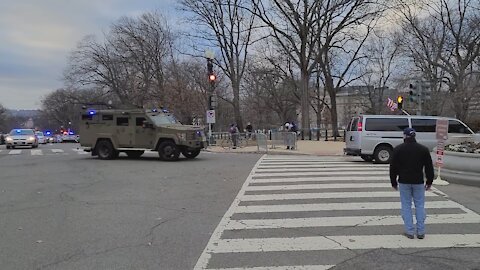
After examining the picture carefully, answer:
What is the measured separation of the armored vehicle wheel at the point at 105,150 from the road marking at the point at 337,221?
14.8 metres

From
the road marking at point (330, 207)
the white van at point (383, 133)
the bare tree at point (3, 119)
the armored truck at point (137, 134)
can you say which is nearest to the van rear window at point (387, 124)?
the white van at point (383, 133)

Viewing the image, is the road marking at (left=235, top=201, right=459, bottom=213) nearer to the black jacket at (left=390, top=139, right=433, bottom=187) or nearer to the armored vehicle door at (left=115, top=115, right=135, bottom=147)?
the black jacket at (left=390, top=139, right=433, bottom=187)

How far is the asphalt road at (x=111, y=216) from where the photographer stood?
631 cm

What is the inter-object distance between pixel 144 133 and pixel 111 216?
12.5m

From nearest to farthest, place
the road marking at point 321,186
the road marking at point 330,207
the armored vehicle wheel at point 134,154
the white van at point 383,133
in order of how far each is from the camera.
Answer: the road marking at point 330,207, the road marking at point 321,186, the white van at point 383,133, the armored vehicle wheel at point 134,154

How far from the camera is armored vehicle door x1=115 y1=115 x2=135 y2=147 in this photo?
21656 mm

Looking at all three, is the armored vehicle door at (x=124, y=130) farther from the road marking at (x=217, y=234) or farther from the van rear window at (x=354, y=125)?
the road marking at (x=217, y=234)

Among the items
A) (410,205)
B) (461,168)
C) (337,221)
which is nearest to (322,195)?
(337,221)

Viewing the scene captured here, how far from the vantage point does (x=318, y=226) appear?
805 centimetres

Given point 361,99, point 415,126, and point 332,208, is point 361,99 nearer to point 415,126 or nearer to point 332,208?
point 415,126

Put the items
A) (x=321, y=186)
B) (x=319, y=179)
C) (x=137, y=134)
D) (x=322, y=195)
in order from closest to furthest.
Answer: (x=322, y=195), (x=321, y=186), (x=319, y=179), (x=137, y=134)

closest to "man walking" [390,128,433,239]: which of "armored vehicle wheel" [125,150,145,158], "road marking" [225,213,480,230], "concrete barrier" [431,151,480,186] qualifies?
"road marking" [225,213,480,230]

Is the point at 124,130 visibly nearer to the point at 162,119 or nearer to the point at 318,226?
the point at 162,119

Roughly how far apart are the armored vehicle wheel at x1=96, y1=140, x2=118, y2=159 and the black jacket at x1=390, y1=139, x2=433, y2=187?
665 inches
